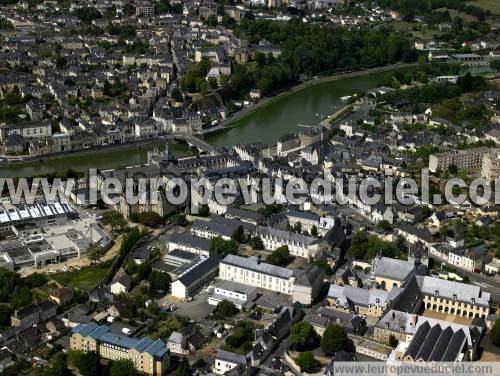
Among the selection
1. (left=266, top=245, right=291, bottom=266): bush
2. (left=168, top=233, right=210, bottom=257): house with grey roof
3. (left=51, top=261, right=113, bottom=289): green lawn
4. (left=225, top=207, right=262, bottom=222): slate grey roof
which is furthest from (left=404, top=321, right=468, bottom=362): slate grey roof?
(left=51, top=261, right=113, bottom=289): green lawn

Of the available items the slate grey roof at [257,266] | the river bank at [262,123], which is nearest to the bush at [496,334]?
the slate grey roof at [257,266]

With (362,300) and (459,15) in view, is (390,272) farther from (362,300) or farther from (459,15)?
(459,15)

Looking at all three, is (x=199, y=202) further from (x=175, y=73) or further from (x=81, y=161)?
(x=175, y=73)

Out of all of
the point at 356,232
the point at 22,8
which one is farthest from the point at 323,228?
the point at 22,8

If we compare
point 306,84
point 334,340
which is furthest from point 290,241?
point 306,84

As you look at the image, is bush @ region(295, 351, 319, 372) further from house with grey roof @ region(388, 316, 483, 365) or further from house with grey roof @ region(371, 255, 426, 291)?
house with grey roof @ region(371, 255, 426, 291)

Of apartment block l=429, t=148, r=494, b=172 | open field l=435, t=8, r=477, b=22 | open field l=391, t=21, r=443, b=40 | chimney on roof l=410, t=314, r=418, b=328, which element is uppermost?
open field l=435, t=8, r=477, b=22

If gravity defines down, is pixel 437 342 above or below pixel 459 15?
below
